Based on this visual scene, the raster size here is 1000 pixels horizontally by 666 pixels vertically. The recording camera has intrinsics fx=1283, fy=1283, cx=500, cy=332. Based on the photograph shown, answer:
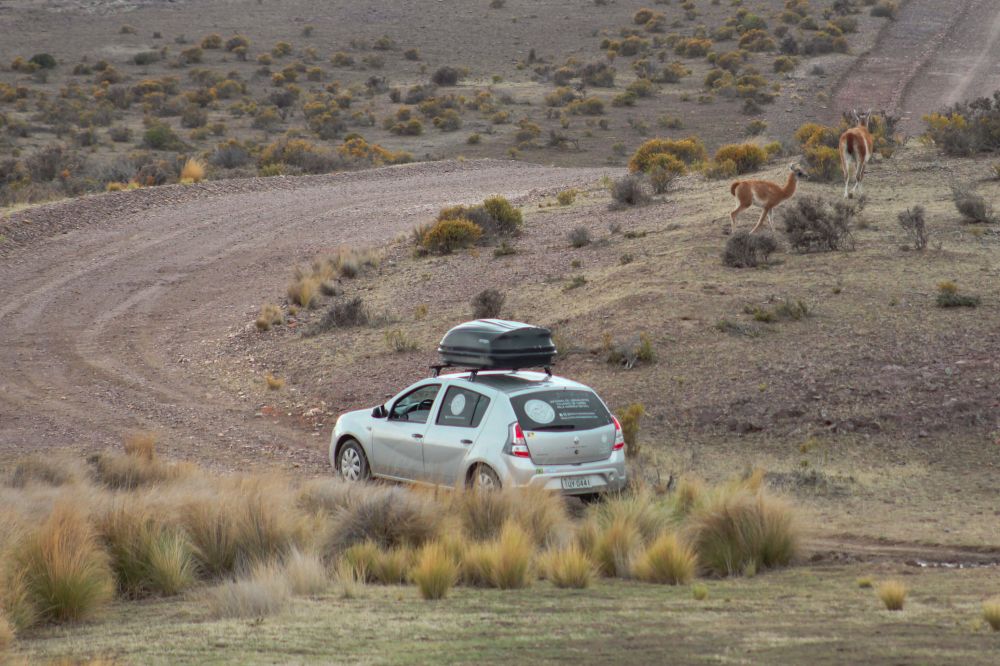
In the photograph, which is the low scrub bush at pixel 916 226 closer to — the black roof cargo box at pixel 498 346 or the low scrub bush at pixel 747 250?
the low scrub bush at pixel 747 250

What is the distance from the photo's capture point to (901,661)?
22.3ft

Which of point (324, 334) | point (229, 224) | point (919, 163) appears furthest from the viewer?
point (229, 224)

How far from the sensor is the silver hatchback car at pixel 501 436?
38.3 feet

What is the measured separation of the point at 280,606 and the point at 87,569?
4.35ft

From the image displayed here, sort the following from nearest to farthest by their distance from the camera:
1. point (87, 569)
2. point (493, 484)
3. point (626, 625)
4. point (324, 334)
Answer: point (626, 625)
point (87, 569)
point (493, 484)
point (324, 334)

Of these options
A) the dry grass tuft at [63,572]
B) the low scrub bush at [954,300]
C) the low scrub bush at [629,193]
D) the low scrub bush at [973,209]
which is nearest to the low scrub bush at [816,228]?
the low scrub bush at [973,209]

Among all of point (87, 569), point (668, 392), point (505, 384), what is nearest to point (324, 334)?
point (668, 392)

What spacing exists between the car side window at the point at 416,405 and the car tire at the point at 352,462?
60 cm

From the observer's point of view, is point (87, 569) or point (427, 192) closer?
point (87, 569)

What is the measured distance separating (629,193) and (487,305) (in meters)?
8.10

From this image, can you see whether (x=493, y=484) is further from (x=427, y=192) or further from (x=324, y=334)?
(x=427, y=192)

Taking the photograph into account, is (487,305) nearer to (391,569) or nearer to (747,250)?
(747,250)

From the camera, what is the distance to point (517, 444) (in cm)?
1162

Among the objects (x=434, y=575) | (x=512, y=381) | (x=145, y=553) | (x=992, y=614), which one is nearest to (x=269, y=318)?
(x=512, y=381)
